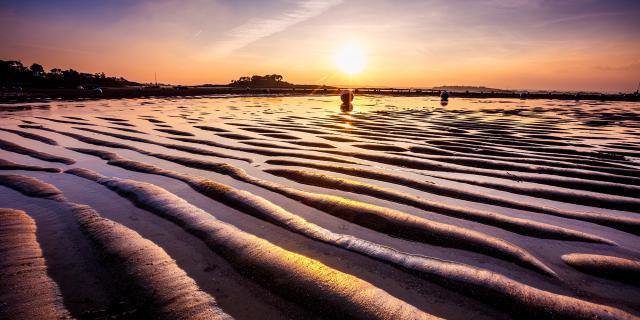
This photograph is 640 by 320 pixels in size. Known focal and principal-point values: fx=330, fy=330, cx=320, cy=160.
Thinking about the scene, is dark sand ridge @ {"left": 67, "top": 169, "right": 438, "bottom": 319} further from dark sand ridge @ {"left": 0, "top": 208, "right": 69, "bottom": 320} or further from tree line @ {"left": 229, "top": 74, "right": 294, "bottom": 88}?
tree line @ {"left": 229, "top": 74, "right": 294, "bottom": 88}

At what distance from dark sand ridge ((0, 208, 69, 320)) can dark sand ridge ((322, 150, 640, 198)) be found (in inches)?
176

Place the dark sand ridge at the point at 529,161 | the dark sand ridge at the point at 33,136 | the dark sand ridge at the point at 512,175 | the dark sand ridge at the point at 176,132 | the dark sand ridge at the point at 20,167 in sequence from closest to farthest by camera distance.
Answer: the dark sand ridge at the point at 512,175, the dark sand ridge at the point at 20,167, the dark sand ridge at the point at 529,161, the dark sand ridge at the point at 33,136, the dark sand ridge at the point at 176,132

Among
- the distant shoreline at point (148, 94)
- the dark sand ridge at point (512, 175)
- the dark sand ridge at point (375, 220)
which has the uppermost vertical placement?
the distant shoreline at point (148, 94)

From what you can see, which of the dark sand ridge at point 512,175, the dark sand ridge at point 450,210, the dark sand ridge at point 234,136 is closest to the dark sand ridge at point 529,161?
the dark sand ridge at point 512,175

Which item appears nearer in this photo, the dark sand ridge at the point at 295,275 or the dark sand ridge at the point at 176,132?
the dark sand ridge at the point at 295,275

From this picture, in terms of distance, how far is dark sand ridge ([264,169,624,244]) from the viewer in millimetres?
2888

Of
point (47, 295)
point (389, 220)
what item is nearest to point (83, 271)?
point (47, 295)

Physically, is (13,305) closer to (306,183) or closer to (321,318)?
(321,318)

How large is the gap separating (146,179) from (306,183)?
2.18 meters

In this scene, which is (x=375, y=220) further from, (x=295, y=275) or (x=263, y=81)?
(x=263, y=81)

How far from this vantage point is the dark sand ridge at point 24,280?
182cm

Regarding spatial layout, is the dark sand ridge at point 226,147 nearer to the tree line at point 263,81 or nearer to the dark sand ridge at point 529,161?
the dark sand ridge at point 529,161

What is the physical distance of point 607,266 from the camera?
92.8 inches

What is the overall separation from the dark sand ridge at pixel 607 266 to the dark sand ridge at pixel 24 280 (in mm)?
3309
